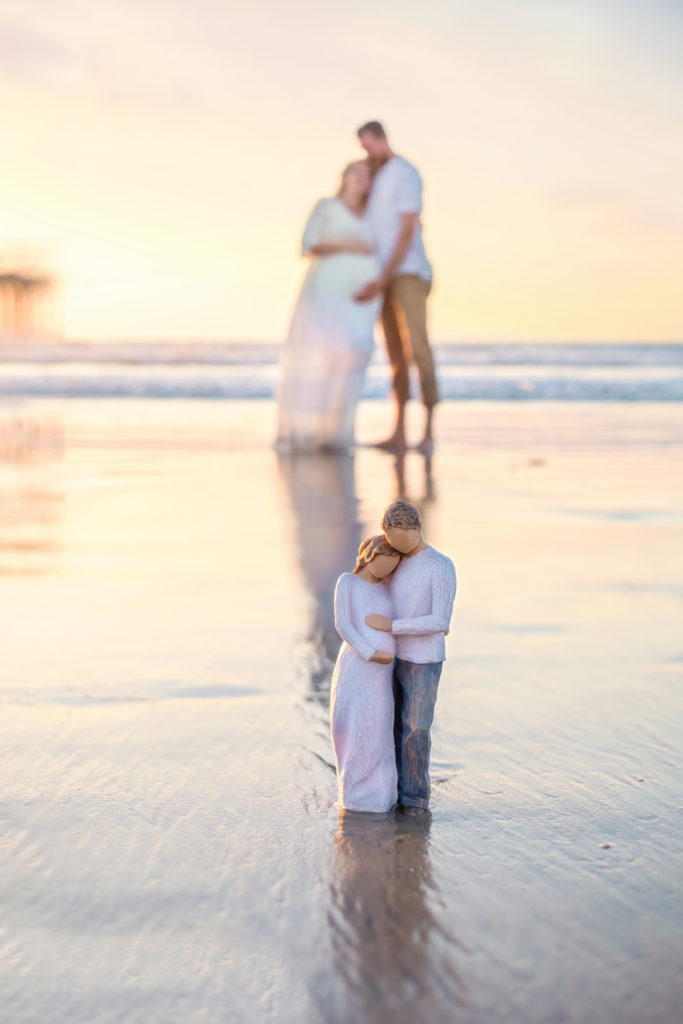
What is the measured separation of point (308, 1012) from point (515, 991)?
25 cm

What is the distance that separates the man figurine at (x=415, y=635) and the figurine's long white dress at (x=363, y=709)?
0.08 feet

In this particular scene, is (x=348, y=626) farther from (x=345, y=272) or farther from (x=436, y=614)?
(x=345, y=272)

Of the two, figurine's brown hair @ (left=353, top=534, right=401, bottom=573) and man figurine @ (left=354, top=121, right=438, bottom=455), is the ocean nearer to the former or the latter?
man figurine @ (left=354, top=121, right=438, bottom=455)

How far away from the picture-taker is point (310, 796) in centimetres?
204

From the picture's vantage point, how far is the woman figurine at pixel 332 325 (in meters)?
7.80

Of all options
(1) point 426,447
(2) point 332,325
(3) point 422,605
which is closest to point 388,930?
(3) point 422,605

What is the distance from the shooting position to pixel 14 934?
154cm

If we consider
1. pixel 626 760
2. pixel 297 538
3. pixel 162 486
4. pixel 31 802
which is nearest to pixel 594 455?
pixel 162 486

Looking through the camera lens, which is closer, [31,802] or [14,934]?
[14,934]

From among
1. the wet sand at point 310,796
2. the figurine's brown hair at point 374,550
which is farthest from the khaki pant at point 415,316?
the figurine's brown hair at point 374,550

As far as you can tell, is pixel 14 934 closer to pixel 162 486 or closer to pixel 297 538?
pixel 297 538

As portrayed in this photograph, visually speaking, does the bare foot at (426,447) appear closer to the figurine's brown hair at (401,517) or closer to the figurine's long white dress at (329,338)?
the figurine's long white dress at (329,338)

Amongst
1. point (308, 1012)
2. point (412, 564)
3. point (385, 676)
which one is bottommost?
point (308, 1012)

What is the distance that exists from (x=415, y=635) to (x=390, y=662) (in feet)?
0.21
